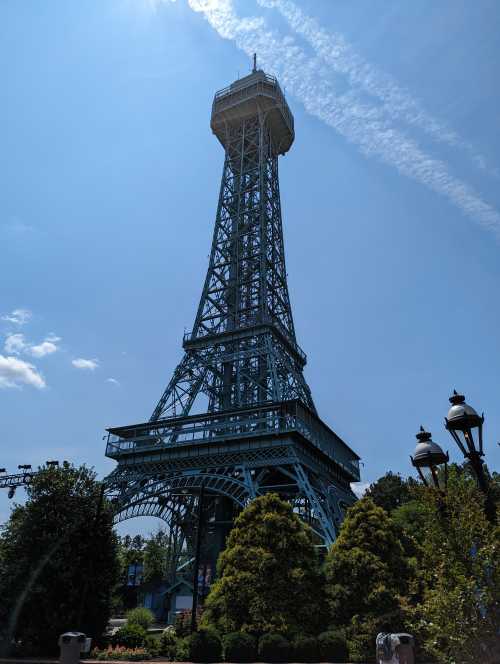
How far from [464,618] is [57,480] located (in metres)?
21.7

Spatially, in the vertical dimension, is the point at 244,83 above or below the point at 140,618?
above

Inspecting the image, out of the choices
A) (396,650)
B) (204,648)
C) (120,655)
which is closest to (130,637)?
(120,655)

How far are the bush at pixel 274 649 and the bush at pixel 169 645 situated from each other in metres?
4.43

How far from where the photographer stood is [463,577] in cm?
1001

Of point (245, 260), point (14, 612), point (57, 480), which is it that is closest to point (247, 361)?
point (245, 260)

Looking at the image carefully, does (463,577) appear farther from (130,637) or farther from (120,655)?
(130,637)

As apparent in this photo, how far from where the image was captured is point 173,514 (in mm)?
52938

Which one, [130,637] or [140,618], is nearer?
[130,637]

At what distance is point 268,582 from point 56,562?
32.1ft

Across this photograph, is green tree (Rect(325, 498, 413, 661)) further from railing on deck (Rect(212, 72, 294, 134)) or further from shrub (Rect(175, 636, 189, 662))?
railing on deck (Rect(212, 72, 294, 134))

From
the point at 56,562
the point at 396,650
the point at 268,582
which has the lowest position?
the point at 396,650

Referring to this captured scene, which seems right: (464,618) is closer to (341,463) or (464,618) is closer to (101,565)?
(101,565)

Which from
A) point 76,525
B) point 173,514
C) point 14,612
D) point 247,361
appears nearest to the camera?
point 14,612

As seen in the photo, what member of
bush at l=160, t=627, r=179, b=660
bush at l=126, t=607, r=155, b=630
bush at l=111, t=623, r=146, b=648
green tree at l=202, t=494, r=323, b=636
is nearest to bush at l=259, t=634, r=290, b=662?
green tree at l=202, t=494, r=323, b=636
